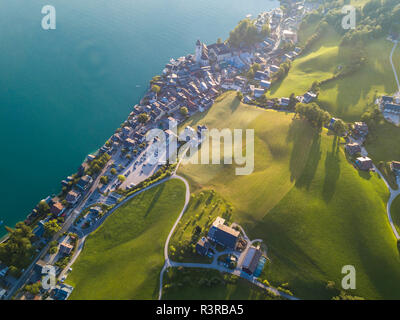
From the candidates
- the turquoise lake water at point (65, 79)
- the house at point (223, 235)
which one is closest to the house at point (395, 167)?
the house at point (223, 235)

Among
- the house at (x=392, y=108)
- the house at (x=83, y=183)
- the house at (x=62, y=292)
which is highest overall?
the house at (x=392, y=108)

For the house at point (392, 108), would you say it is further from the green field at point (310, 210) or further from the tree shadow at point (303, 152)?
the tree shadow at point (303, 152)

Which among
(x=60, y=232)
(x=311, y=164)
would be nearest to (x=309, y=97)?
(x=311, y=164)

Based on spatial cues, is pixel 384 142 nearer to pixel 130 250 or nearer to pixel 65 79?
pixel 130 250

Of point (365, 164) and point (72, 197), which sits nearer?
point (365, 164)

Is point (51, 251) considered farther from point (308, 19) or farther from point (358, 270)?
point (308, 19)

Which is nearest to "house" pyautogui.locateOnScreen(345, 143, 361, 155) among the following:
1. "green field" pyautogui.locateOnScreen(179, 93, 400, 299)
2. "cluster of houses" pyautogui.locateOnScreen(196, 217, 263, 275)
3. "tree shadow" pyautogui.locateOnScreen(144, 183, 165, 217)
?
"green field" pyautogui.locateOnScreen(179, 93, 400, 299)
